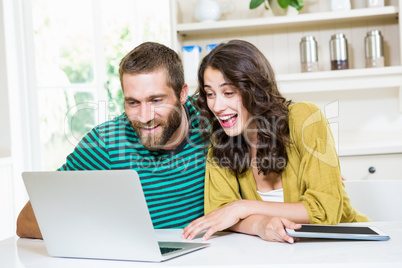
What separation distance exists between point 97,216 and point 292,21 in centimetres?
230

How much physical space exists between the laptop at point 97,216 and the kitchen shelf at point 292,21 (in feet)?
7.10

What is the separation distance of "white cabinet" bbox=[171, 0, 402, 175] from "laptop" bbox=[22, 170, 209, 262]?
2048 millimetres

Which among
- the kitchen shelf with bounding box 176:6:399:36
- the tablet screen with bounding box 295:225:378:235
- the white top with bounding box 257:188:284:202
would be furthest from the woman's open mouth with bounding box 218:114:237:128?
the kitchen shelf with bounding box 176:6:399:36

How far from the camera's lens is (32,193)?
1080 millimetres

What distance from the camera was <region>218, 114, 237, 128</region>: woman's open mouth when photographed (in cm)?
153

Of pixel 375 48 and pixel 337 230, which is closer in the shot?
pixel 337 230

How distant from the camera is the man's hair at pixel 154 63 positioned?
5.34 ft

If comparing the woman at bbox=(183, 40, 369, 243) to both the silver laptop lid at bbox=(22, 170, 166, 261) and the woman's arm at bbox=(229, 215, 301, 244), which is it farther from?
the silver laptop lid at bbox=(22, 170, 166, 261)

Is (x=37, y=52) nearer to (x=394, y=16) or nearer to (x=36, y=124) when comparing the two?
(x=36, y=124)

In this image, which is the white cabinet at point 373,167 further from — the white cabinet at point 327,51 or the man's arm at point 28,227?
the man's arm at point 28,227

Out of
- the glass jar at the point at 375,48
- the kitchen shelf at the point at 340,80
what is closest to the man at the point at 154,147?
the kitchen shelf at the point at 340,80

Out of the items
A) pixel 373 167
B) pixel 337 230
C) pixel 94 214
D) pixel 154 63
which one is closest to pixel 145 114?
pixel 154 63

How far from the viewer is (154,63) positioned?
5.41ft

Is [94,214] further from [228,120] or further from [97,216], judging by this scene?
[228,120]
